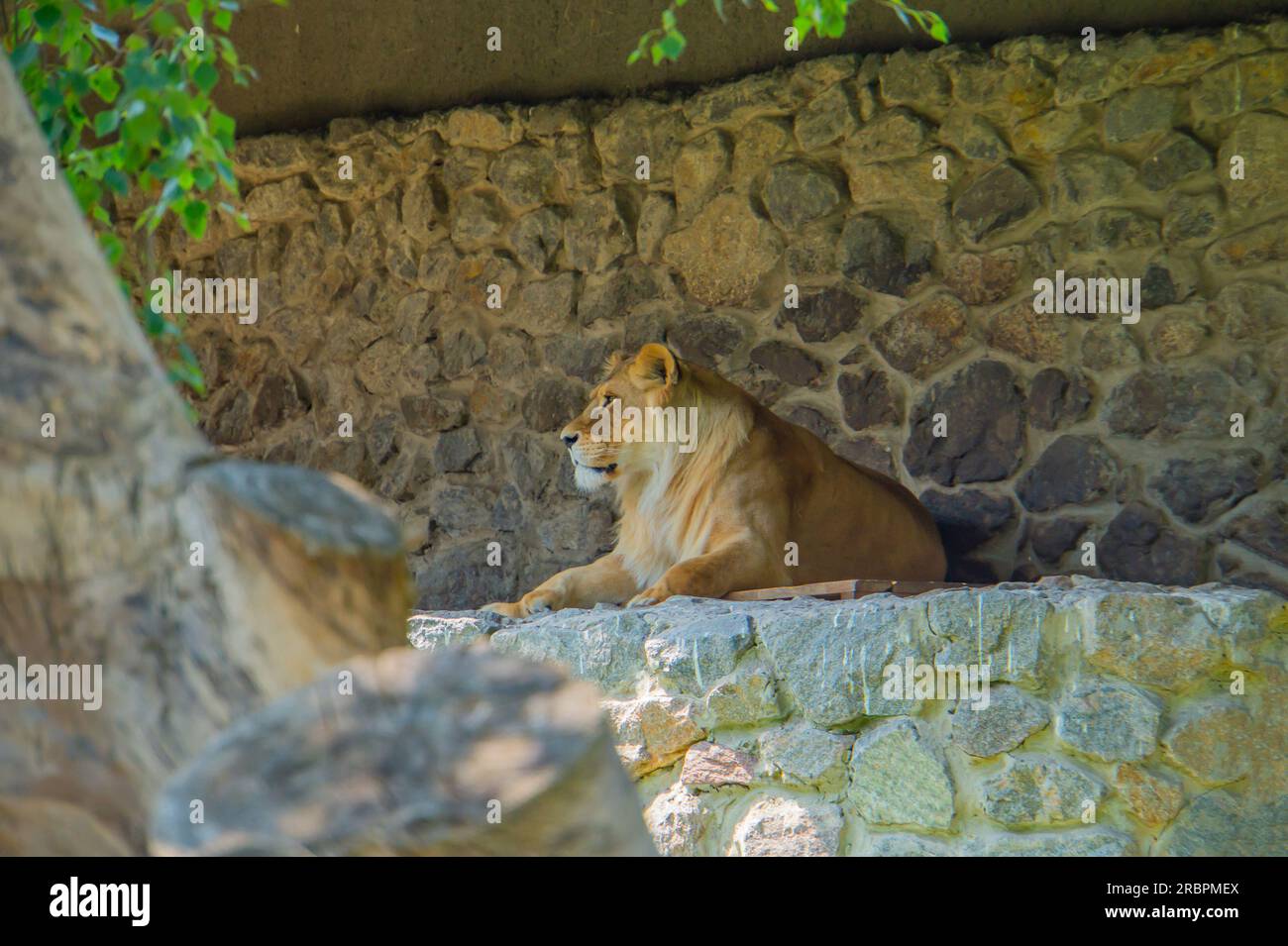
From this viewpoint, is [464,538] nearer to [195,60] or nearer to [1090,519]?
[1090,519]

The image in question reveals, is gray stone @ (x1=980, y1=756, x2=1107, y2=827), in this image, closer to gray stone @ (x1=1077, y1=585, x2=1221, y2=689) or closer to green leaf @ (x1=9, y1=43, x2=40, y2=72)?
gray stone @ (x1=1077, y1=585, x2=1221, y2=689)

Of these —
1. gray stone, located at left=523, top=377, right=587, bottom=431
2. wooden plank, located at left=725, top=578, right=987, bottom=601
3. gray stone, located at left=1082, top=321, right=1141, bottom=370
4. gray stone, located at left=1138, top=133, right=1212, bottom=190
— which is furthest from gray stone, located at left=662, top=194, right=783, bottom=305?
wooden plank, located at left=725, top=578, right=987, bottom=601

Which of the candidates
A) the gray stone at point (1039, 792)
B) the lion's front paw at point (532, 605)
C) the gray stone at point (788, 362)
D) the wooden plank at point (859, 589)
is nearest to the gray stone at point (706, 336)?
the gray stone at point (788, 362)

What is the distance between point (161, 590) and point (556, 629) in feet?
9.29

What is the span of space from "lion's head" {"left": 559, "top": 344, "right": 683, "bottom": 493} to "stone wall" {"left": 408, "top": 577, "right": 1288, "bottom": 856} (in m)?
1.68

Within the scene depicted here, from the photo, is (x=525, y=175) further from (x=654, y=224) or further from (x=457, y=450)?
(x=457, y=450)

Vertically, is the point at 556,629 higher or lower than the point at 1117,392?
lower

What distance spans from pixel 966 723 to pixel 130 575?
270 centimetres

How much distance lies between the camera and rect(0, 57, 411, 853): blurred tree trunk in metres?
1.41

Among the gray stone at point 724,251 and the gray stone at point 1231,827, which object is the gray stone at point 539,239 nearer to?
the gray stone at point 724,251

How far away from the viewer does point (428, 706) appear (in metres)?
1.26

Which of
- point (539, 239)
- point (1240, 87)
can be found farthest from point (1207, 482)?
point (539, 239)

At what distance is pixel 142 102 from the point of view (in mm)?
2391

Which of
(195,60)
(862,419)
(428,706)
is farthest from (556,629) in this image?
(428,706)
